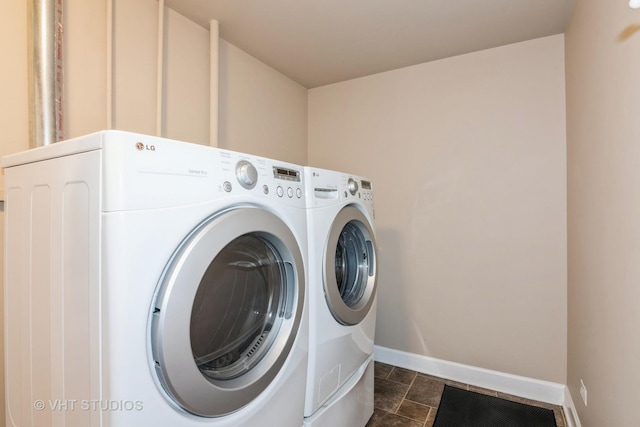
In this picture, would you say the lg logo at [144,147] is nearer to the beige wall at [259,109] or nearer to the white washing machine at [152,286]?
the white washing machine at [152,286]

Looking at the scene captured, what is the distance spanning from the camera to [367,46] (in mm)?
2188

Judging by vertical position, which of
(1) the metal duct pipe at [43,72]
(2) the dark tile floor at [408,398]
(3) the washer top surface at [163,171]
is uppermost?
(1) the metal duct pipe at [43,72]

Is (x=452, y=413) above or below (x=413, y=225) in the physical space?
below

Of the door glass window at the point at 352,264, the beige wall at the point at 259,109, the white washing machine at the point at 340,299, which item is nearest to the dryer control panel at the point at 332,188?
the white washing machine at the point at 340,299

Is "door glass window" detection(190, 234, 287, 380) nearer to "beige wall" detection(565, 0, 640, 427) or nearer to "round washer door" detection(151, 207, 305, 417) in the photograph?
"round washer door" detection(151, 207, 305, 417)

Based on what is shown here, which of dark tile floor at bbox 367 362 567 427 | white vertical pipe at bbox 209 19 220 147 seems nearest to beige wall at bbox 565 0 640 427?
dark tile floor at bbox 367 362 567 427

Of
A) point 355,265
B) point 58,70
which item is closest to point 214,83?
point 58,70

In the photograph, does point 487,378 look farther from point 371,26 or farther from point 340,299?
point 371,26

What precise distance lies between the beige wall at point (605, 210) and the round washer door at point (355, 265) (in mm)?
942

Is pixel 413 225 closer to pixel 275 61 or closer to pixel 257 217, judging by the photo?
pixel 275 61

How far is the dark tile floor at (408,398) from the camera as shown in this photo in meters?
1.87

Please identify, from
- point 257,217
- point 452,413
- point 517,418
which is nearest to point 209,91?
point 257,217

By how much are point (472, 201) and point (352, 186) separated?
1.18 meters

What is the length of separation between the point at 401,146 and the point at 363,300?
1388 millimetres
